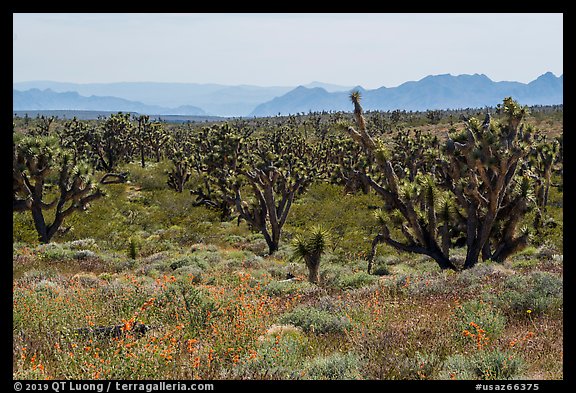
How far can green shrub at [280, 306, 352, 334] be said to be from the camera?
734cm

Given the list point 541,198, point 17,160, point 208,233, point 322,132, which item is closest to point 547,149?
point 541,198

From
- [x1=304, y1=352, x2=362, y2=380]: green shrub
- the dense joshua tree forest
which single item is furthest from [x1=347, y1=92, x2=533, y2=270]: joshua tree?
[x1=304, y1=352, x2=362, y2=380]: green shrub

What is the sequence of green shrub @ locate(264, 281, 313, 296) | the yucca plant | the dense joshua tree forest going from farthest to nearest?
the yucca plant, green shrub @ locate(264, 281, 313, 296), the dense joshua tree forest

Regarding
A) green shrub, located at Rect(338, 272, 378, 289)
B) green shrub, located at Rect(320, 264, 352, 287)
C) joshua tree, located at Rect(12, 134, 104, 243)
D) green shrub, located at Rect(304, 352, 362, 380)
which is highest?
joshua tree, located at Rect(12, 134, 104, 243)

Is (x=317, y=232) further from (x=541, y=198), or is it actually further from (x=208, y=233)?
(x=541, y=198)

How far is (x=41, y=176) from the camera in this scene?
22047 mm

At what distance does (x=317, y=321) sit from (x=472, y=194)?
935 centimetres

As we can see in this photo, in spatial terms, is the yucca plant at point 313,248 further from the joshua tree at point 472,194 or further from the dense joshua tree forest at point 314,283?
the joshua tree at point 472,194

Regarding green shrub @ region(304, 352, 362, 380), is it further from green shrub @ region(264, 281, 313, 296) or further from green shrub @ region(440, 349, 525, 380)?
green shrub @ region(264, 281, 313, 296)

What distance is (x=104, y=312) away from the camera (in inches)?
310

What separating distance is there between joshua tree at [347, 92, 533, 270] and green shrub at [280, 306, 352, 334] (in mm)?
7928

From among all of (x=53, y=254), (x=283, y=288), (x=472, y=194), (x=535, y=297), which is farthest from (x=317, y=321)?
(x=53, y=254)

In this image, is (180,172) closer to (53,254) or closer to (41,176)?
(41,176)

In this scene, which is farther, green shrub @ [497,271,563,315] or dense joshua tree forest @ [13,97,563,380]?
green shrub @ [497,271,563,315]
